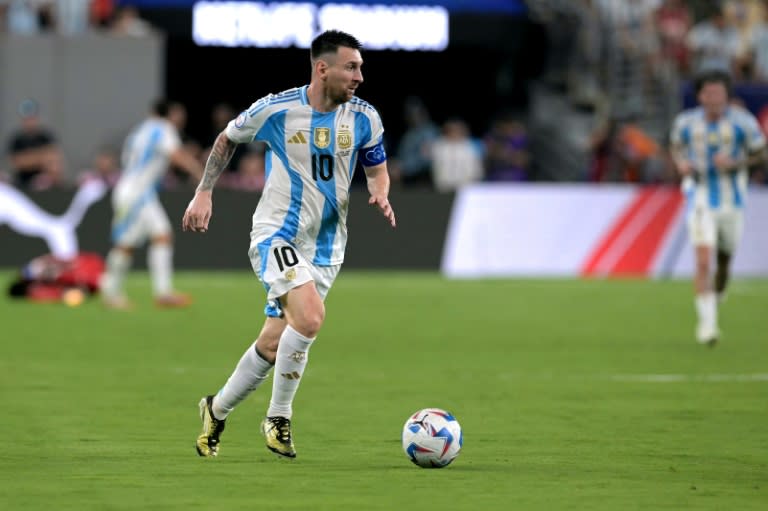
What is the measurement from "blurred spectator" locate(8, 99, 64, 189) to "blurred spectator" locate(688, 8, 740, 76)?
10.5 metres

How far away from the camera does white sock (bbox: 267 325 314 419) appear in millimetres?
8012

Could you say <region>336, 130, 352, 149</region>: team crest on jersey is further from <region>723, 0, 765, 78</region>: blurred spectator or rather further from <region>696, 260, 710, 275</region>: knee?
<region>723, 0, 765, 78</region>: blurred spectator

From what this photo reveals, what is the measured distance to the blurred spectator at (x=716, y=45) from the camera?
1045 inches

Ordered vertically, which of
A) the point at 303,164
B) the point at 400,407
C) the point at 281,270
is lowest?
the point at 400,407

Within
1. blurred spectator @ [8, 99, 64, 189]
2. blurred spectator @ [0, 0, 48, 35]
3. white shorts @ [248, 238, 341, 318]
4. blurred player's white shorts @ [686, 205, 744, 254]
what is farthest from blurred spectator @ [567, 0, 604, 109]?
white shorts @ [248, 238, 341, 318]

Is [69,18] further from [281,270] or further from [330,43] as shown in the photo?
[281,270]

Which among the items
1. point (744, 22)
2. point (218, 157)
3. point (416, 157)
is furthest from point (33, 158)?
point (218, 157)

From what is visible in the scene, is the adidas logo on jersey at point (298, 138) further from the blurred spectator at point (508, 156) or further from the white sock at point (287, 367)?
the blurred spectator at point (508, 156)

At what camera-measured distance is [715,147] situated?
14625 millimetres

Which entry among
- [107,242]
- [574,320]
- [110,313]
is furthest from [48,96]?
[574,320]

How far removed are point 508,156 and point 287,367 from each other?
18.7m

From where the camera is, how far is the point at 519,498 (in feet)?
23.1

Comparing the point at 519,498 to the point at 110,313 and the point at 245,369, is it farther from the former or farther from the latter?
the point at 110,313

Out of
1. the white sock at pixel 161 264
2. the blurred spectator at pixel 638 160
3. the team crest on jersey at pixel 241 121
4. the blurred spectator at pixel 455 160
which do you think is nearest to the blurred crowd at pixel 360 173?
the blurred spectator at pixel 455 160
